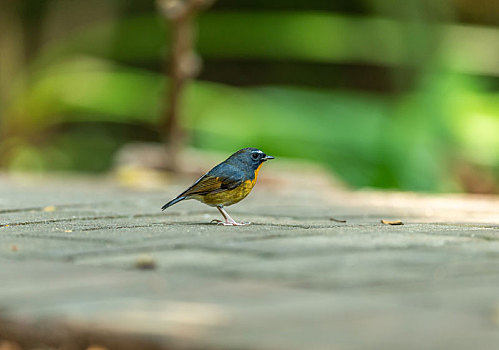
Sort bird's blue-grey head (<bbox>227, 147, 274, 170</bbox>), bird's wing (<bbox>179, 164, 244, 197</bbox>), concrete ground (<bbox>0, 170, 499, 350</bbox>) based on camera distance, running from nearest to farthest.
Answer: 1. concrete ground (<bbox>0, 170, 499, 350</bbox>)
2. bird's wing (<bbox>179, 164, 244, 197</bbox>)
3. bird's blue-grey head (<bbox>227, 147, 274, 170</bbox>)

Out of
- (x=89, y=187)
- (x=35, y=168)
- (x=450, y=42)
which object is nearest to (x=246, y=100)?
(x=450, y=42)

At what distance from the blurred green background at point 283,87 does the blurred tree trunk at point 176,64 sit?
0.54 meters

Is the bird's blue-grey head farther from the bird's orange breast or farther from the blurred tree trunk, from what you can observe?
the blurred tree trunk

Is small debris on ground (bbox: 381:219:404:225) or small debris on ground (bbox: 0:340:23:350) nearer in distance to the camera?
small debris on ground (bbox: 0:340:23:350)

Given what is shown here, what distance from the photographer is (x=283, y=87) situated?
13.1 meters

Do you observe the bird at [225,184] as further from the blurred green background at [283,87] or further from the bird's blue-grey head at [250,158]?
the blurred green background at [283,87]

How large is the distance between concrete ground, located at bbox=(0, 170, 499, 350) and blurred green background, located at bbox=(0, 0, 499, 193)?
5517 millimetres

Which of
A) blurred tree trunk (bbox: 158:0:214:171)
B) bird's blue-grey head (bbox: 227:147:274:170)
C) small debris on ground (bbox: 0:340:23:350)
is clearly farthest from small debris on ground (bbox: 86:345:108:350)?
blurred tree trunk (bbox: 158:0:214:171)

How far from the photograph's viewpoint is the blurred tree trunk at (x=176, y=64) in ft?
28.8

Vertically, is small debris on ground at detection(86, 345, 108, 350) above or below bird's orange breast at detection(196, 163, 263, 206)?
below

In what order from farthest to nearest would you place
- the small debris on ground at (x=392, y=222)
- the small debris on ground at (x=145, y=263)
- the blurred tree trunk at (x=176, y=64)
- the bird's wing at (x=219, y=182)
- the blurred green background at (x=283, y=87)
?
the blurred green background at (x=283, y=87), the blurred tree trunk at (x=176, y=64), the bird's wing at (x=219, y=182), the small debris on ground at (x=392, y=222), the small debris on ground at (x=145, y=263)

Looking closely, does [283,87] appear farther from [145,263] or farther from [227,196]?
[145,263]

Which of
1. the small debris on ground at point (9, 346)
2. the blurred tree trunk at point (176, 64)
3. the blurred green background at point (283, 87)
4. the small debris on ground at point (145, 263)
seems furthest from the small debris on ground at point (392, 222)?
the blurred green background at point (283, 87)

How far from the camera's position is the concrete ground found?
215 cm
